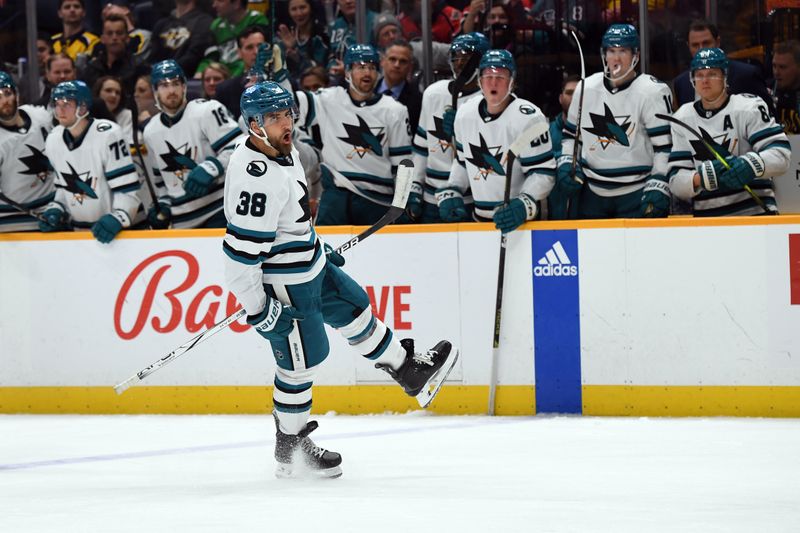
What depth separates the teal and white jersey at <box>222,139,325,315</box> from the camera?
152 inches

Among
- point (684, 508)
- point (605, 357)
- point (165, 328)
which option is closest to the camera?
point (684, 508)

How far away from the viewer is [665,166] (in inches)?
210

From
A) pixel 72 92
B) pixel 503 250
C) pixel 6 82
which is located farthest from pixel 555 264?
pixel 6 82

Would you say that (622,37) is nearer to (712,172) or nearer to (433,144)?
(712,172)

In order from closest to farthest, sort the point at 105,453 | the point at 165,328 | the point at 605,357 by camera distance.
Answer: the point at 105,453
the point at 605,357
the point at 165,328

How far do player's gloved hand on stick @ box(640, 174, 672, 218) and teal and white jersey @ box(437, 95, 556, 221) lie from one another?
407 mm

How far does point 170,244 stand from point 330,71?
4.92 feet

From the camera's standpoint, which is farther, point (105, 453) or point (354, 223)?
Answer: point (354, 223)

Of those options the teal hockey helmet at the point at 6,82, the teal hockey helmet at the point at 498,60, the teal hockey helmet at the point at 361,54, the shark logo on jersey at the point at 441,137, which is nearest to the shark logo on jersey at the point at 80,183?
the teal hockey helmet at the point at 6,82

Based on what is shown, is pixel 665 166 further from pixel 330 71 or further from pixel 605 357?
pixel 330 71

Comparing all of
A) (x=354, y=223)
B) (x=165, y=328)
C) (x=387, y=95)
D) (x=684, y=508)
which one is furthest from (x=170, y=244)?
(x=684, y=508)

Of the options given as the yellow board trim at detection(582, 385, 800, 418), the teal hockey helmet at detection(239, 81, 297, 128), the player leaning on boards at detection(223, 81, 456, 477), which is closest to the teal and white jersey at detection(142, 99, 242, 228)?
the player leaning on boards at detection(223, 81, 456, 477)

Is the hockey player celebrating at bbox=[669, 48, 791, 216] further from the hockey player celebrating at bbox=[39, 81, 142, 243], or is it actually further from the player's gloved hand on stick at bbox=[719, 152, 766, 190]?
the hockey player celebrating at bbox=[39, 81, 142, 243]

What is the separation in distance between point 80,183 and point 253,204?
2.21 meters
